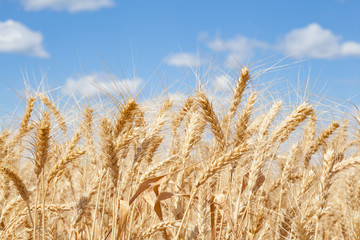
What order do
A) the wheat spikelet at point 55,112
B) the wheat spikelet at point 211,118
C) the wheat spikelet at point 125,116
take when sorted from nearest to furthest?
the wheat spikelet at point 125,116, the wheat spikelet at point 211,118, the wheat spikelet at point 55,112

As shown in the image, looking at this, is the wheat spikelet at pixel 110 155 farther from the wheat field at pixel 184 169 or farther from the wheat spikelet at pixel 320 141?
the wheat spikelet at pixel 320 141

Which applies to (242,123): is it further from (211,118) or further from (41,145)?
(41,145)

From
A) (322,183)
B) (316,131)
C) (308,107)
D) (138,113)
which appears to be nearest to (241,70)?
(308,107)

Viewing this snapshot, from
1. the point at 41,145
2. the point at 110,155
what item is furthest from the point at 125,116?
the point at 41,145

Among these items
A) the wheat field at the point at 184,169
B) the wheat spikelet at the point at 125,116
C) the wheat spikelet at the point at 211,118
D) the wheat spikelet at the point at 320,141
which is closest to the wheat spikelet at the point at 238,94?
the wheat field at the point at 184,169

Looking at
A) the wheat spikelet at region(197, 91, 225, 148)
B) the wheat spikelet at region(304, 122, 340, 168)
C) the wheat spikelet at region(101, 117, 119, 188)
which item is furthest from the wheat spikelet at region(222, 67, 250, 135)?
the wheat spikelet at region(304, 122, 340, 168)

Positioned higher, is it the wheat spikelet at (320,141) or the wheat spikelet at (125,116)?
the wheat spikelet at (320,141)

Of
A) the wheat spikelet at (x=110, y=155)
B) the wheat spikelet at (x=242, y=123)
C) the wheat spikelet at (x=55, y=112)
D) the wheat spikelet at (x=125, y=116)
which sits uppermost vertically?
the wheat spikelet at (x=55, y=112)

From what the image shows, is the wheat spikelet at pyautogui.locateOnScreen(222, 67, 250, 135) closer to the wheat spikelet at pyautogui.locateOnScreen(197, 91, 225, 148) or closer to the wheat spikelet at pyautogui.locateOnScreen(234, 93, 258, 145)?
the wheat spikelet at pyautogui.locateOnScreen(234, 93, 258, 145)

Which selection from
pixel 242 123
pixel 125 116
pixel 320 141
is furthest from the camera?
pixel 320 141

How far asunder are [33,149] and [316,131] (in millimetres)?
2515

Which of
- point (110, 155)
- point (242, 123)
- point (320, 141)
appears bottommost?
point (110, 155)

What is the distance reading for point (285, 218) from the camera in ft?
8.11

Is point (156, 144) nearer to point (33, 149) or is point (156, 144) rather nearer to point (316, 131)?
point (33, 149)
